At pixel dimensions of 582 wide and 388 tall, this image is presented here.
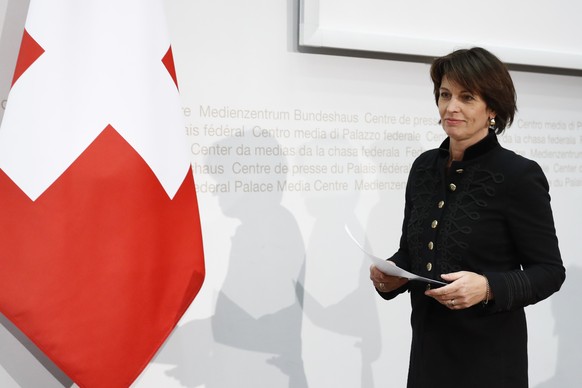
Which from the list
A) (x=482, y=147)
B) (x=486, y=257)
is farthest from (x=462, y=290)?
(x=482, y=147)

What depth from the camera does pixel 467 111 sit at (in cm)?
113

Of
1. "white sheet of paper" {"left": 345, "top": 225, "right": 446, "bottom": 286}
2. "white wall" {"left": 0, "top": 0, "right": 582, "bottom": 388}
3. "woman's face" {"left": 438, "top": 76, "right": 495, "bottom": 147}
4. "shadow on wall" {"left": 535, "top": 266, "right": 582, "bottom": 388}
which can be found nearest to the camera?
"white sheet of paper" {"left": 345, "top": 225, "right": 446, "bottom": 286}

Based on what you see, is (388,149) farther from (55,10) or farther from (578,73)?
(55,10)

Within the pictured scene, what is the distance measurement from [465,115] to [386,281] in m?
0.39

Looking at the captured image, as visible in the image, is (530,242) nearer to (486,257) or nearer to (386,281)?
(486,257)

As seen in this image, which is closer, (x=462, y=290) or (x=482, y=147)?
(x=462, y=290)

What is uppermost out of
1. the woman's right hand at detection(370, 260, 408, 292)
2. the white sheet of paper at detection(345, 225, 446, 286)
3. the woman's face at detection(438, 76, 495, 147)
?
the woman's face at detection(438, 76, 495, 147)

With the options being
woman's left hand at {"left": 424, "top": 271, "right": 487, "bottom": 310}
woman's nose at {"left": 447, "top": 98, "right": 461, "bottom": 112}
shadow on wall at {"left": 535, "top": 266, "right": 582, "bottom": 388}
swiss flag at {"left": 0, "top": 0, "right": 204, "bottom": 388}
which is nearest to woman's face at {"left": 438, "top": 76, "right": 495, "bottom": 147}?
woman's nose at {"left": 447, "top": 98, "right": 461, "bottom": 112}

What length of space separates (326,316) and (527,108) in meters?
1.12

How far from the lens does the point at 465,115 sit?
1135mm

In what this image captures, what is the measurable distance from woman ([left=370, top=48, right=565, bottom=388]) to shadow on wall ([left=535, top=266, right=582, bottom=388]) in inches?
45.7

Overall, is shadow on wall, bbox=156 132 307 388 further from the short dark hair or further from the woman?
the short dark hair

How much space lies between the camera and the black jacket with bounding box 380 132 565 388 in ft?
3.52

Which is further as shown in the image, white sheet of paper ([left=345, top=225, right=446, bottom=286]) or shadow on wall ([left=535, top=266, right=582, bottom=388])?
shadow on wall ([left=535, top=266, right=582, bottom=388])
